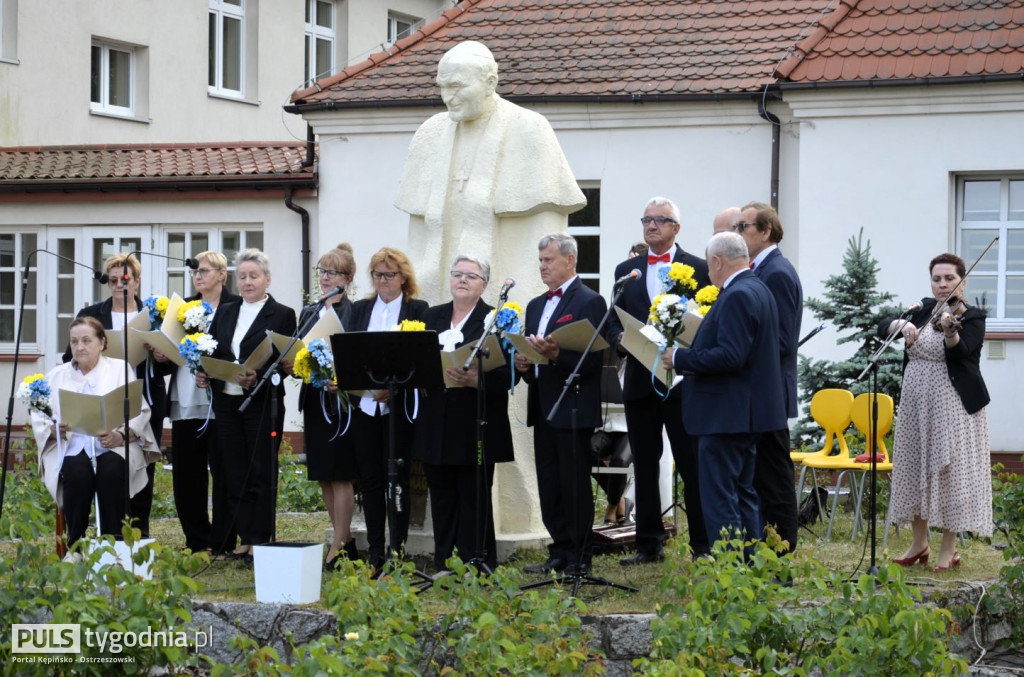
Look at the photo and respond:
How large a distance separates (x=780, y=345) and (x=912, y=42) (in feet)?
29.1

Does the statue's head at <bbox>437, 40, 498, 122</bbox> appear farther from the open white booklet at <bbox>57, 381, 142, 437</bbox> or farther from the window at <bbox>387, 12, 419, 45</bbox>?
the window at <bbox>387, 12, 419, 45</bbox>

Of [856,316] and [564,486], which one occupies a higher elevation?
[856,316]

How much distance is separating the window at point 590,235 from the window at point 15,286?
7.15 metres

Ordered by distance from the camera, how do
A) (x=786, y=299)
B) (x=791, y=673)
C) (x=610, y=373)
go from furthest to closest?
(x=610, y=373), (x=786, y=299), (x=791, y=673)

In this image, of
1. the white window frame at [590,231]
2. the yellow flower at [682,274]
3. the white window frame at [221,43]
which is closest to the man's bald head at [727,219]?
the yellow flower at [682,274]

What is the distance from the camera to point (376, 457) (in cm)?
863

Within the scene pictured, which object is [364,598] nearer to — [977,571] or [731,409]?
[731,409]

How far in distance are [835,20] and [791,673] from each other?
12005mm

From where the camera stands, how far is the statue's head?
29.8 feet

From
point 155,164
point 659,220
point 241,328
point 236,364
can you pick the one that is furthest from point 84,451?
point 155,164

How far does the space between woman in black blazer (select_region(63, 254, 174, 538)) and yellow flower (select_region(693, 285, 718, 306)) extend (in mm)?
3395

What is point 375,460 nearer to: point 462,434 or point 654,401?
point 462,434

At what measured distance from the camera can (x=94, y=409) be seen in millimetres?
8602

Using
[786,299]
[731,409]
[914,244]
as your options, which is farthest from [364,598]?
[914,244]
